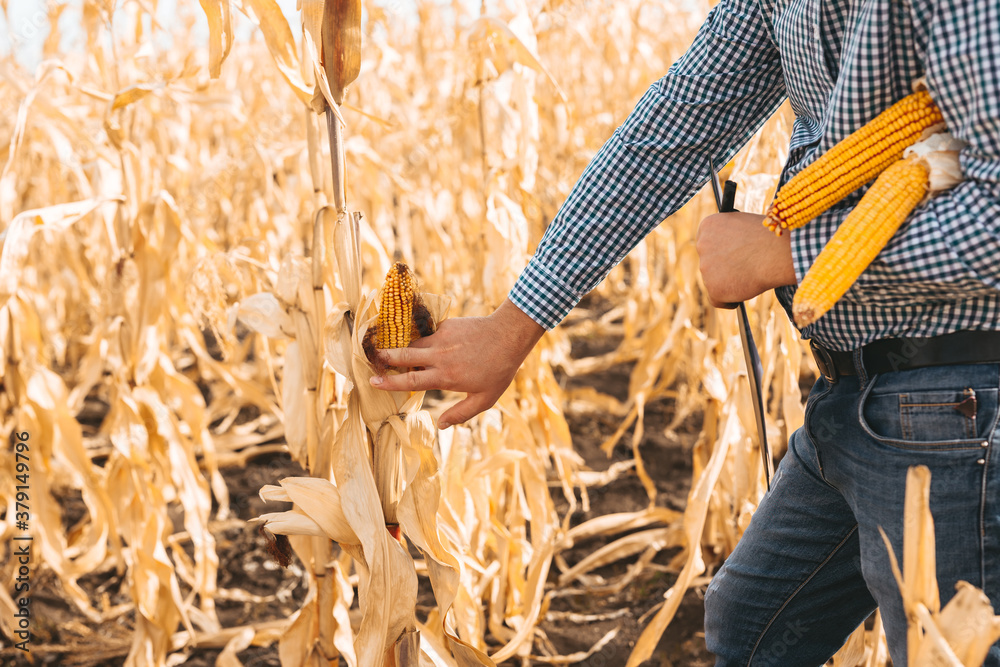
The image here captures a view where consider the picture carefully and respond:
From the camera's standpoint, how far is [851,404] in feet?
3.37

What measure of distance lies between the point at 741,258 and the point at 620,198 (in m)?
0.30

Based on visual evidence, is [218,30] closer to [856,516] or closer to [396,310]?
[396,310]

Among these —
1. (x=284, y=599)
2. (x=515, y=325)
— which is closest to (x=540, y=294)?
(x=515, y=325)

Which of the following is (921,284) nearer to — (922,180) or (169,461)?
(922,180)

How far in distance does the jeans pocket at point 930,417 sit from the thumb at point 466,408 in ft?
1.80

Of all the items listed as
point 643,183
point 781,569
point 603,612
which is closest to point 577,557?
point 603,612

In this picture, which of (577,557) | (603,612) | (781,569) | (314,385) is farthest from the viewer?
(577,557)

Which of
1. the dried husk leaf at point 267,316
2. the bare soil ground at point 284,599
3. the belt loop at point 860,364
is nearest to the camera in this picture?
the belt loop at point 860,364

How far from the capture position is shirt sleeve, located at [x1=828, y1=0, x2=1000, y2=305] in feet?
2.58

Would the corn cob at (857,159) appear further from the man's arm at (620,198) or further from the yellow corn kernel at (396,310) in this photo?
the yellow corn kernel at (396,310)

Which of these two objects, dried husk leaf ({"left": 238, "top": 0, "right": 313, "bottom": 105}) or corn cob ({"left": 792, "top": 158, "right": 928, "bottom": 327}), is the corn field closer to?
dried husk leaf ({"left": 238, "top": 0, "right": 313, "bottom": 105})

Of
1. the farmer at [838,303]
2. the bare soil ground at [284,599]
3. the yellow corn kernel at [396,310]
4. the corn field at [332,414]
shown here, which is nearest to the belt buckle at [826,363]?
the farmer at [838,303]

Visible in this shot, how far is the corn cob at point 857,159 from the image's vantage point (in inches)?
34.9

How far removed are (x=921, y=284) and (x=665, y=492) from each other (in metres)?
2.25
